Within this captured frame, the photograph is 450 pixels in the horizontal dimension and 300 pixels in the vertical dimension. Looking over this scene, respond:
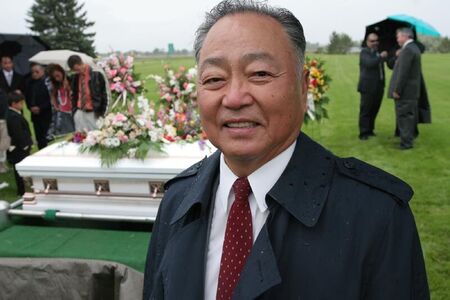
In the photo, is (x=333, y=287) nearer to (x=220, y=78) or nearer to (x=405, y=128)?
(x=220, y=78)

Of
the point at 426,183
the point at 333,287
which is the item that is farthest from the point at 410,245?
the point at 426,183

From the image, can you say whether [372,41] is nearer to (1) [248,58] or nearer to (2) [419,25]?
(2) [419,25]

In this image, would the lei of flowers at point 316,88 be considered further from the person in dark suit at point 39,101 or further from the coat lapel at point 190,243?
the person in dark suit at point 39,101

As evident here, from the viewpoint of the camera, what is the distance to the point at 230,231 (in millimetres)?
1194

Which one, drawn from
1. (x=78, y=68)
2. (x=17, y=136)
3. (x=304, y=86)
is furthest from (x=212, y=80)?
(x=78, y=68)

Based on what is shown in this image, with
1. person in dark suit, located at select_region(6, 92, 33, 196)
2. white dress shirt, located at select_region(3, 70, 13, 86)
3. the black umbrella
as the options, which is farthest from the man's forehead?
the black umbrella

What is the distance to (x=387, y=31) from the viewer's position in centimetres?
844

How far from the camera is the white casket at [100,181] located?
8.95 feet

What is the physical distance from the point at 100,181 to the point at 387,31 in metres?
7.30

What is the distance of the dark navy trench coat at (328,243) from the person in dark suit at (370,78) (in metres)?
6.63

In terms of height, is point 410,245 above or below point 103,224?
above

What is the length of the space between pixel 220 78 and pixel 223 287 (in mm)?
547

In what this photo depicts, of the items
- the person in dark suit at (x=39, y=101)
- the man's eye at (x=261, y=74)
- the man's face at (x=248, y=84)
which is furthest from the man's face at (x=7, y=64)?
the man's eye at (x=261, y=74)

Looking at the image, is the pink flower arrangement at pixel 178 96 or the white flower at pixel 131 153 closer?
the white flower at pixel 131 153
